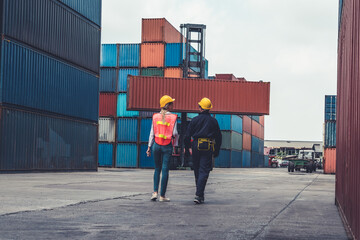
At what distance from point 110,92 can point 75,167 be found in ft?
57.0

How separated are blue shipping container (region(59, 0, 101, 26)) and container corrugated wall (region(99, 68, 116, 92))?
45.8 feet

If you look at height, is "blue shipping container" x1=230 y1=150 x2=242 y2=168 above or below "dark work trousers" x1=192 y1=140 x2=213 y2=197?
below

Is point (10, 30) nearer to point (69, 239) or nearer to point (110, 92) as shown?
point (69, 239)

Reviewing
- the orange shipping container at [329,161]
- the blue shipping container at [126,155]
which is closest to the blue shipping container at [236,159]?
the blue shipping container at [126,155]

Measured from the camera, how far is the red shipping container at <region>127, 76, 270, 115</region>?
3431 centimetres

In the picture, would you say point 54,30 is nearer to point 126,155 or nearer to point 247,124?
point 126,155

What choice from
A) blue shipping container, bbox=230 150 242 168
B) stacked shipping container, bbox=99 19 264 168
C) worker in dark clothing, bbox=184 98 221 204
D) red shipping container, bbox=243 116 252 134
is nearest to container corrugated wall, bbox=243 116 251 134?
red shipping container, bbox=243 116 252 134

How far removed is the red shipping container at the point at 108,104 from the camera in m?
43.0

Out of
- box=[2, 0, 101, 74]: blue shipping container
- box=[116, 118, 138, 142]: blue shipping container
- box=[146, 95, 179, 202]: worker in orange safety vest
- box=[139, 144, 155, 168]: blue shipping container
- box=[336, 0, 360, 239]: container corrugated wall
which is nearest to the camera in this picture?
box=[336, 0, 360, 239]: container corrugated wall

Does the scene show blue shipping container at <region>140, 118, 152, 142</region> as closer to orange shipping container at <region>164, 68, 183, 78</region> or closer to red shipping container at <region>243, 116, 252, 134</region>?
orange shipping container at <region>164, 68, 183, 78</region>

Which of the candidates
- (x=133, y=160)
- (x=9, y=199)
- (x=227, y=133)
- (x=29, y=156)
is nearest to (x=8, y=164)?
(x=29, y=156)

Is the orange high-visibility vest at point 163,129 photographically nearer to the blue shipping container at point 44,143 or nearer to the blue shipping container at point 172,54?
the blue shipping container at point 44,143

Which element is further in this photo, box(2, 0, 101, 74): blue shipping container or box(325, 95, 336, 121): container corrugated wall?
box(325, 95, 336, 121): container corrugated wall

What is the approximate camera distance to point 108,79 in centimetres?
4328
